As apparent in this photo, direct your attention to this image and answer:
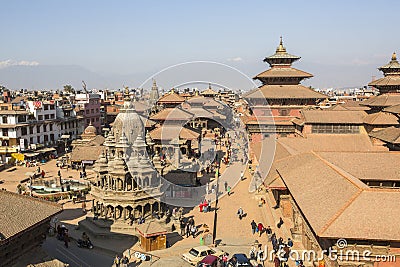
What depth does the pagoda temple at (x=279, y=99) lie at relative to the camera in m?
41.9

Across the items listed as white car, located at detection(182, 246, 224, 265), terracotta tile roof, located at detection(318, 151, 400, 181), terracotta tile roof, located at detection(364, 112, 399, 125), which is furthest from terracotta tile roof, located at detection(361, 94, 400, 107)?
white car, located at detection(182, 246, 224, 265)

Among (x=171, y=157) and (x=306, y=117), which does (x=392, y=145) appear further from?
(x=171, y=157)

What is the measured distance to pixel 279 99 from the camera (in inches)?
1651

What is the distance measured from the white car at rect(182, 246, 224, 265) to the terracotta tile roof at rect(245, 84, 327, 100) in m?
23.6

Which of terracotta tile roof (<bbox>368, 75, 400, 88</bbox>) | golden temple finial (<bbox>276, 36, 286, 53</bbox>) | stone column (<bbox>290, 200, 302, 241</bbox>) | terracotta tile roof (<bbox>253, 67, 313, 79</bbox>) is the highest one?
golden temple finial (<bbox>276, 36, 286, 53</bbox>)

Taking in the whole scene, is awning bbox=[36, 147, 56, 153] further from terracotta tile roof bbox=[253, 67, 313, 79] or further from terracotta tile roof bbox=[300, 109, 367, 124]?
terracotta tile roof bbox=[300, 109, 367, 124]

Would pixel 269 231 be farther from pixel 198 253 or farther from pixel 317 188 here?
pixel 317 188

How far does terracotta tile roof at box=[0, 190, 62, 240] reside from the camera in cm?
1564

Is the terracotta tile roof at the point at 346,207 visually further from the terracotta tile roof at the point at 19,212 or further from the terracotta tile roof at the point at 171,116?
the terracotta tile roof at the point at 171,116

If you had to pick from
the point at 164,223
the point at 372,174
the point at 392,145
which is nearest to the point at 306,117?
the point at 392,145

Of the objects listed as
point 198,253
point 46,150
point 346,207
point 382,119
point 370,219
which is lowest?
point 198,253

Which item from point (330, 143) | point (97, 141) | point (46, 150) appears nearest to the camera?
point (330, 143)

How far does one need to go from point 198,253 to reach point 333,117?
796 inches

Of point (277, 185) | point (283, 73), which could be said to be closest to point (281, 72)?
point (283, 73)
